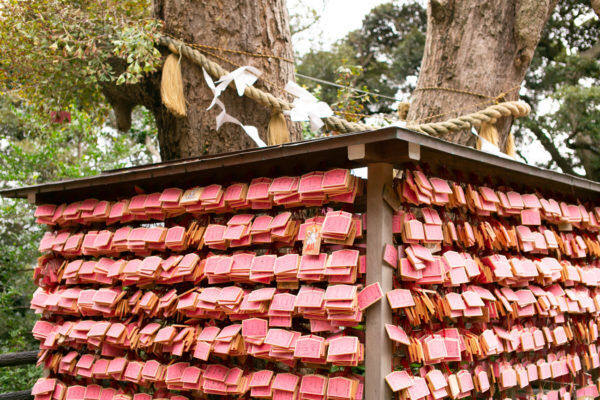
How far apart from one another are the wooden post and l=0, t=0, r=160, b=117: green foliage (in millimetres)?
2071

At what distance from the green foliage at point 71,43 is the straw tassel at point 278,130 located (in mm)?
929

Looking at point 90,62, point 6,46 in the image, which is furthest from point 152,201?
point 6,46

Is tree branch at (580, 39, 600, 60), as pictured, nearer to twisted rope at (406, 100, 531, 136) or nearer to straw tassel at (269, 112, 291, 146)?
twisted rope at (406, 100, 531, 136)

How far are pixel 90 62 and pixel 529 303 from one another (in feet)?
11.5

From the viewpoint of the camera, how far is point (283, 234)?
2.88 m

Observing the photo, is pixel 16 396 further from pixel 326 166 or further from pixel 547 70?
pixel 547 70

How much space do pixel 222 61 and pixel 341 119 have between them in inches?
43.7

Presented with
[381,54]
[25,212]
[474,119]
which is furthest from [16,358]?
[381,54]

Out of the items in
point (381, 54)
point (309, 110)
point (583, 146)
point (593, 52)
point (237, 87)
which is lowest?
point (309, 110)

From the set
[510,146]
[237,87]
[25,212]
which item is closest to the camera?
Result: [237,87]

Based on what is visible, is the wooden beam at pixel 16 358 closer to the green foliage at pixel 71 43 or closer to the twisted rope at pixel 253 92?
the green foliage at pixel 71 43

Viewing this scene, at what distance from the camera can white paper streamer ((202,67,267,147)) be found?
397 centimetres

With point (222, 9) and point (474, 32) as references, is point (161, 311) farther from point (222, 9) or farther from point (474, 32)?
point (474, 32)

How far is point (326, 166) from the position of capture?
289 centimetres
